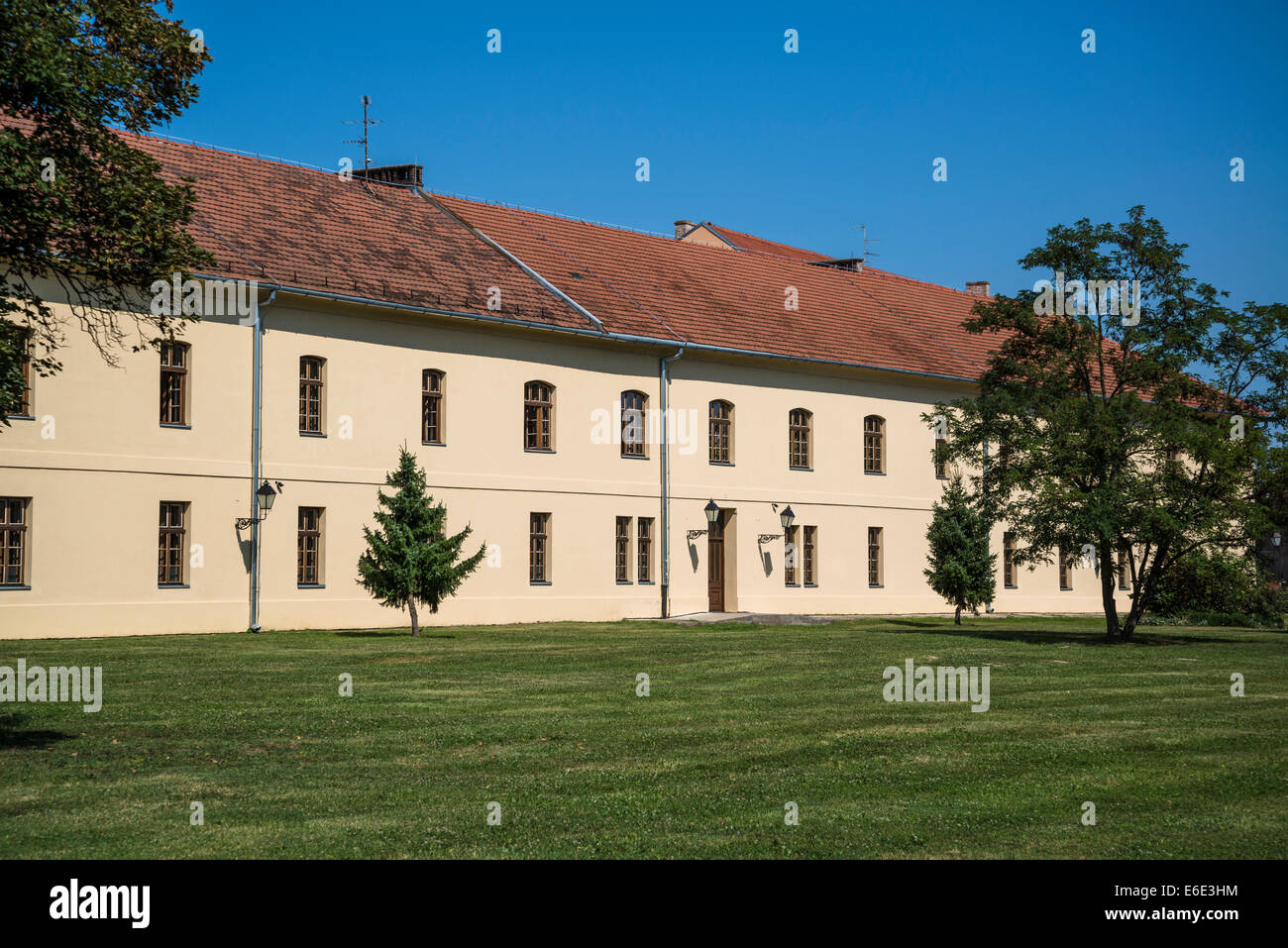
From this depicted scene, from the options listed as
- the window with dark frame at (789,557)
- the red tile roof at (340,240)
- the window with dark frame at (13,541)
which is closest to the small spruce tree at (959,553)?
the window with dark frame at (789,557)

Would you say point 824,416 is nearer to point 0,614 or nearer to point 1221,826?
point 0,614

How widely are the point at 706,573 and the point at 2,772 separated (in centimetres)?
2630

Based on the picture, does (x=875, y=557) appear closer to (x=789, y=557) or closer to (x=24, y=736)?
(x=789, y=557)

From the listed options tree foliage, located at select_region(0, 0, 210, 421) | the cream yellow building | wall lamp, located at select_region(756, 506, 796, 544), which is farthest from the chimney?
tree foliage, located at select_region(0, 0, 210, 421)

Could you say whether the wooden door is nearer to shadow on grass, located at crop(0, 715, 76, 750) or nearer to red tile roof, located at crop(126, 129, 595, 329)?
red tile roof, located at crop(126, 129, 595, 329)

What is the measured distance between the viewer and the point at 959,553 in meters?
33.1

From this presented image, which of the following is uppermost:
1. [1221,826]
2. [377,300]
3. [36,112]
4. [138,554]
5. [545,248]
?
[545,248]

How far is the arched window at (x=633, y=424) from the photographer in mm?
34500

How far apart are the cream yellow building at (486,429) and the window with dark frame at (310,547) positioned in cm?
5

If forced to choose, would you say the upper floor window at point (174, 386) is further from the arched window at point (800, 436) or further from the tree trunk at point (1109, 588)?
the tree trunk at point (1109, 588)

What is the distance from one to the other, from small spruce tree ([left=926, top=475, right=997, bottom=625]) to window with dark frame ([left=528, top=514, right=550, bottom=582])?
915 cm

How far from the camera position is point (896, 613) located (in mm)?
39969

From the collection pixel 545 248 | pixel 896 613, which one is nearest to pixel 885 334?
pixel 896 613

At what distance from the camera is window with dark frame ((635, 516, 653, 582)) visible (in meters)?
34.6
